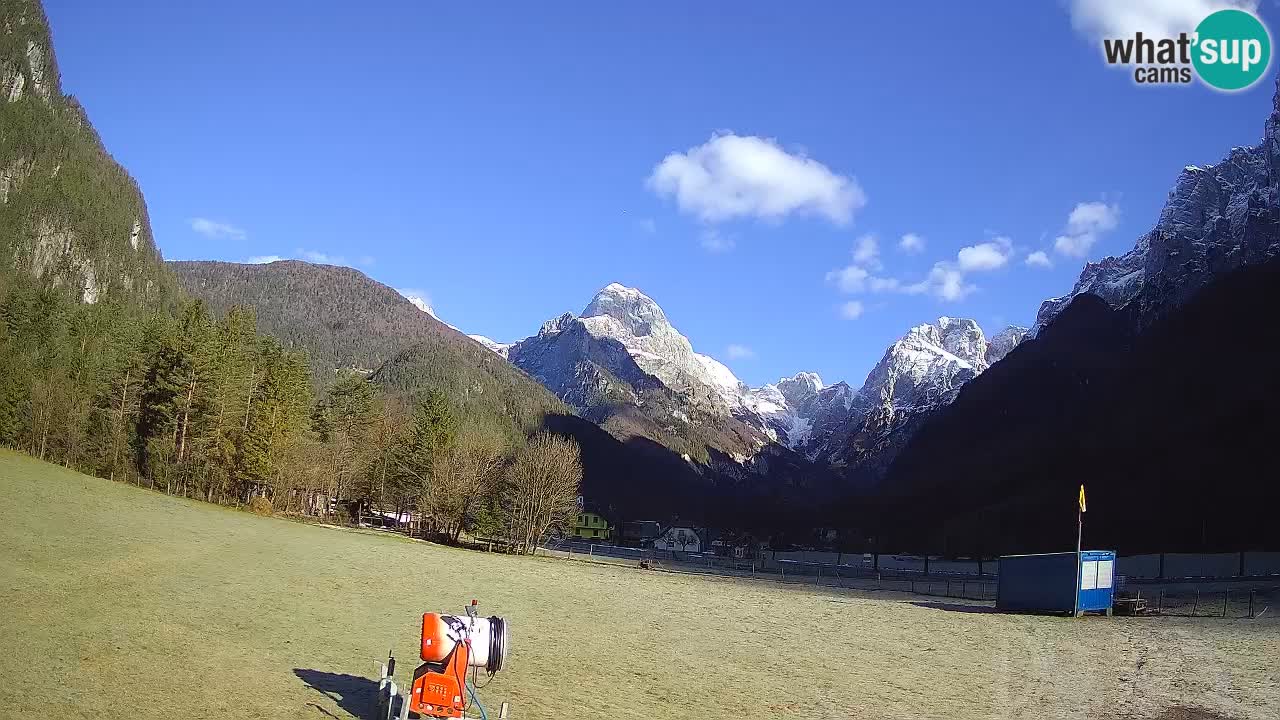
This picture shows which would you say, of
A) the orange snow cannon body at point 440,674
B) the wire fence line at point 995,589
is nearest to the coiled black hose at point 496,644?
the orange snow cannon body at point 440,674

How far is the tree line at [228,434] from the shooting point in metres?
66.4

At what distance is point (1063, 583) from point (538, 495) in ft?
163

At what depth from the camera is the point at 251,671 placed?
16.1m

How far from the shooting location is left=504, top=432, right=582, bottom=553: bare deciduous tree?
80.5 m

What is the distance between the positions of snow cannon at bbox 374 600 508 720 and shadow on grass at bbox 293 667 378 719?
862 millimetres

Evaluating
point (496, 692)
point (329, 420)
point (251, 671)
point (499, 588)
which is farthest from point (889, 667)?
point (329, 420)

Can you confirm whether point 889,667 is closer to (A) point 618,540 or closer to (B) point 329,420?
(B) point 329,420

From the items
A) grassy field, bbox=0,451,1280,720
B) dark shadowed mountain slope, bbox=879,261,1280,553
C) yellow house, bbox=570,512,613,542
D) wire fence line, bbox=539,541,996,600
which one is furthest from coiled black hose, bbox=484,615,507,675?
yellow house, bbox=570,512,613,542

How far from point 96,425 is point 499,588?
4867cm

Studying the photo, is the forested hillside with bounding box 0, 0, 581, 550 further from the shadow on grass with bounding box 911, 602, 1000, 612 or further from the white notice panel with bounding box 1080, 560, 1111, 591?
the white notice panel with bounding box 1080, 560, 1111, 591

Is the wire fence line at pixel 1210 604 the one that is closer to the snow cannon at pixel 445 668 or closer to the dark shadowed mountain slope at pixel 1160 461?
the dark shadowed mountain slope at pixel 1160 461

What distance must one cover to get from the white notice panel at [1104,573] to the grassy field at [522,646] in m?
2.63

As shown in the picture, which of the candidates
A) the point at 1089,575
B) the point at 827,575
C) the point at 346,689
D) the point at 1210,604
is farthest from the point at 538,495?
the point at 346,689

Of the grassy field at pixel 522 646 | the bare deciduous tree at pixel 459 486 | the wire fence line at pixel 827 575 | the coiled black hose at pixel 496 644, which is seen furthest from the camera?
the bare deciduous tree at pixel 459 486
